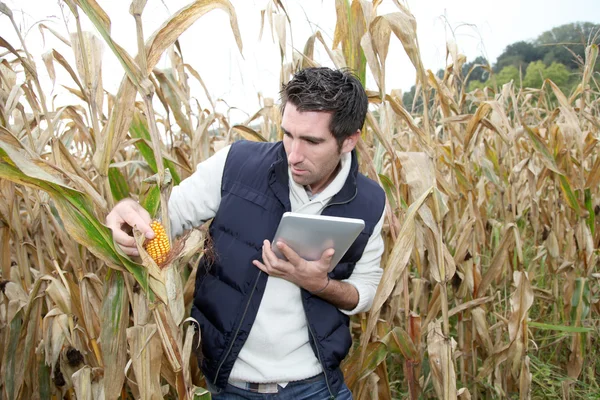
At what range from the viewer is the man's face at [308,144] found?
4.52 feet

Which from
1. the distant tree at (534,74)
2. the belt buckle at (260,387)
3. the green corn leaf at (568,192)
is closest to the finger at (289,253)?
the belt buckle at (260,387)

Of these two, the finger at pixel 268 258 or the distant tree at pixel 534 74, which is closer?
the finger at pixel 268 258

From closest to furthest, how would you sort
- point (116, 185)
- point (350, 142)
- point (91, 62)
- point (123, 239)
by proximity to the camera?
point (123, 239)
point (91, 62)
point (350, 142)
point (116, 185)

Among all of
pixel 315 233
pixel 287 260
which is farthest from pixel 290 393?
pixel 315 233

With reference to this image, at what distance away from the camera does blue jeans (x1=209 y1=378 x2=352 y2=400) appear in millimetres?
1444

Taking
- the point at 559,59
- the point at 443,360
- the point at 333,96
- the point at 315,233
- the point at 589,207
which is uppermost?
the point at 559,59

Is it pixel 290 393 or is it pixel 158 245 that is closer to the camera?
pixel 158 245

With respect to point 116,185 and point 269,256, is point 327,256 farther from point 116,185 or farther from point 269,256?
point 116,185

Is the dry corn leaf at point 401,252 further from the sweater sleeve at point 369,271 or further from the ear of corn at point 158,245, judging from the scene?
the ear of corn at point 158,245

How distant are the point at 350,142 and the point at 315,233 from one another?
35 cm

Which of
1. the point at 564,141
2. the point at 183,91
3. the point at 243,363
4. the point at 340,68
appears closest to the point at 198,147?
the point at 183,91

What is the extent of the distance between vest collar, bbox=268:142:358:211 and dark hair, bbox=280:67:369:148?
129mm

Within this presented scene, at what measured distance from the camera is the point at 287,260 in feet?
4.58

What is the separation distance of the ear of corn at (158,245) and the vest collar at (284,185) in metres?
0.46
